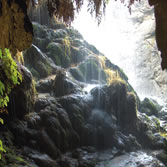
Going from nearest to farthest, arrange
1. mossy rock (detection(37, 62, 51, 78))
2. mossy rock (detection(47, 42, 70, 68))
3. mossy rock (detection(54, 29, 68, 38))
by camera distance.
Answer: mossy rock (detection(37, 62, 51, 78)) < mossy rock (detection(47, 42, 70, 68)) < mossy rock (detection(54, 29, 68, 38))

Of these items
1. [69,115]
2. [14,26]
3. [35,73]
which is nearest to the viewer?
[14,26]

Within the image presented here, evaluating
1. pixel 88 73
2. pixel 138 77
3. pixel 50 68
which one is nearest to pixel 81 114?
pixel 50 68

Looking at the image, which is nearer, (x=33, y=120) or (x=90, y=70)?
(x=33, y=120)

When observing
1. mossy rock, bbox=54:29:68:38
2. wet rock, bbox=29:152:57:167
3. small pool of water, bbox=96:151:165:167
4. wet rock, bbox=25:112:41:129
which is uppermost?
mossy rock, bbox=54:29:68:38

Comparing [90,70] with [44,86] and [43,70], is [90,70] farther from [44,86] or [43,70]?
[44,86]

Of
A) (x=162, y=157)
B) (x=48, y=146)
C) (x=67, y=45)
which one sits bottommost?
(x=162, y=157)

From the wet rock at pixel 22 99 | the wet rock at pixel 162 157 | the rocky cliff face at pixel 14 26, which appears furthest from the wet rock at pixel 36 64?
the wet rock at pixel 162 157

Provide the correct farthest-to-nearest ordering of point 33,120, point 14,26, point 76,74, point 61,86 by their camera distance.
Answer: point 76,74, point 61,86, point 33,120, point 14,26

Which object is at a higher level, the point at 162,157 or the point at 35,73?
the point at 35,73

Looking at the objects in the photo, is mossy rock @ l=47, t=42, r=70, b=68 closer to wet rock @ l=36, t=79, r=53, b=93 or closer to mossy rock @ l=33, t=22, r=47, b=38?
mossy rock @ l=33, t=22, r=47, b=38

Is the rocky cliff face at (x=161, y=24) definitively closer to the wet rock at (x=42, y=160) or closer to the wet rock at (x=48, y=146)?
the wet rock at (x=42, y=160)

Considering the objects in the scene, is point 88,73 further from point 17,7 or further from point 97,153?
point 17,7

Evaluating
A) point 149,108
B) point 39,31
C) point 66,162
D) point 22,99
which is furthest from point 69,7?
point 149,108

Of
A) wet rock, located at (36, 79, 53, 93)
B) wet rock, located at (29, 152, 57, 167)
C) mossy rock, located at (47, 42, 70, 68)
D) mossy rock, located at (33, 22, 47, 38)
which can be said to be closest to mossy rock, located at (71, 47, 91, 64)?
mossy rock, located at (47, 42, 70, 68)
